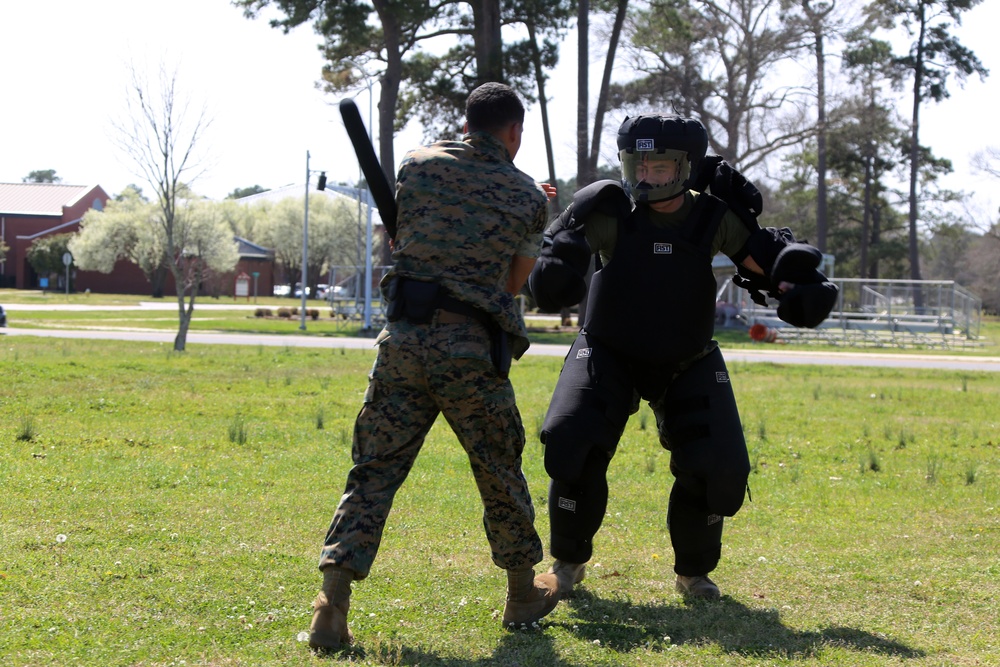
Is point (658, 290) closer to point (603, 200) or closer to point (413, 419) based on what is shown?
point (603, 200)

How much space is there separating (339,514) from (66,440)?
16.4ft

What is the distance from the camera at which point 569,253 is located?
4.62 metres

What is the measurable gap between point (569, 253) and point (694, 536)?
4.86ft

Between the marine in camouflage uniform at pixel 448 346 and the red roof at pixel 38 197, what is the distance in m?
89.1

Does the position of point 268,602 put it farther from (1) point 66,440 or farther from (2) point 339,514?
(1) point 66,440

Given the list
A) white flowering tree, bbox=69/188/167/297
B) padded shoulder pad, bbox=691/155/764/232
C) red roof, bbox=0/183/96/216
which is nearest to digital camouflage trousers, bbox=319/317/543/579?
padded shoulder pad, bbox=691/155/764/232

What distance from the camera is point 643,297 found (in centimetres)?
482

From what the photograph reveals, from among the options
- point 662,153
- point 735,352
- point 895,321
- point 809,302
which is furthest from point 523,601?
point 895,321

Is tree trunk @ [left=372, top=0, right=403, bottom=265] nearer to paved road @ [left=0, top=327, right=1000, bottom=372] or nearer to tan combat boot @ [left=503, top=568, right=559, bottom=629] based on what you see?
paved road @ [left=0, top=327, right=1000, bottom=372]

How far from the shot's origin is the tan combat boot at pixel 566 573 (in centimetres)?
487

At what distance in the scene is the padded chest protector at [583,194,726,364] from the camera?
4809 mm

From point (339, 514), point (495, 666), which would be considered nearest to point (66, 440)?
point (339, 514)

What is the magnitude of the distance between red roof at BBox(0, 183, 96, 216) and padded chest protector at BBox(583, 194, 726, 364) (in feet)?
291

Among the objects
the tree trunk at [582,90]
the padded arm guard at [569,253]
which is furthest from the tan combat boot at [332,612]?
the tree trunk at [582,90]
